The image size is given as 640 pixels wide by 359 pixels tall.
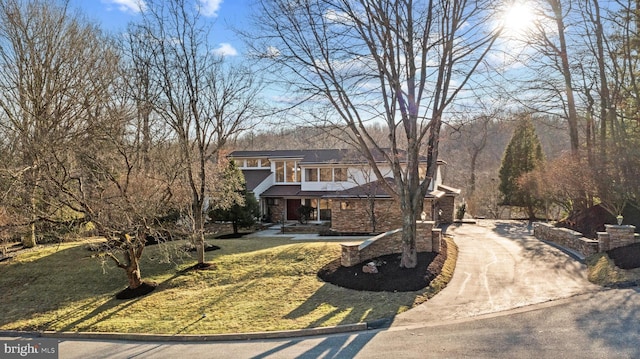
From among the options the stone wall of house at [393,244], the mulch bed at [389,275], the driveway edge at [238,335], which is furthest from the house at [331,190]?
the driveway edge at [238,335]

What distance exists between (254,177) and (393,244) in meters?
18.1

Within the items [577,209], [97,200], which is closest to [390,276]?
[97,200]

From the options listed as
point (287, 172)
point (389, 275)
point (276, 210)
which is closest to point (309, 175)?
point (287, 172)

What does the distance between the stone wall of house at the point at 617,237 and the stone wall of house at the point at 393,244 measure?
4.95 m

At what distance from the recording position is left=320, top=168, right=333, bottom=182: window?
25984 millimetres

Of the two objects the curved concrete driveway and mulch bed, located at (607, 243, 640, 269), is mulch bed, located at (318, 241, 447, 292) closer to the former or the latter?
the curved concrete driveway

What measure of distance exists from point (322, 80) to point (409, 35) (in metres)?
2.82

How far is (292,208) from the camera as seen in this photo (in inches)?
1101

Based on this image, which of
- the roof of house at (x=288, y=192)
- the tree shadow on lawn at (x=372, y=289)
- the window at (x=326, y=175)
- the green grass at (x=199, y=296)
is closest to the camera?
the tree shadow on lawn at (x=372, y=289)

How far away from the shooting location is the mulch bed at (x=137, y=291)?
1156 centimetres

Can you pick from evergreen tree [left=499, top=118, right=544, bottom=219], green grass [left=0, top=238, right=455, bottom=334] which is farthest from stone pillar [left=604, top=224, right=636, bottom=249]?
evergreen tree [left=499, top=118, right=544, bottom=219]

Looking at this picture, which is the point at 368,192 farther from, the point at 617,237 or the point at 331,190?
the point at 617,237

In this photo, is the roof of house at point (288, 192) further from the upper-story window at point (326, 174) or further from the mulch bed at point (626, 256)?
the mulch bed at point (626, 256)

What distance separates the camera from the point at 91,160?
35.7 ft
